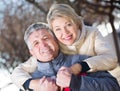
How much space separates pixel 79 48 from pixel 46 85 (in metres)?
0.16

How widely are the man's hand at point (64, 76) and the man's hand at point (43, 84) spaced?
0.08 ft

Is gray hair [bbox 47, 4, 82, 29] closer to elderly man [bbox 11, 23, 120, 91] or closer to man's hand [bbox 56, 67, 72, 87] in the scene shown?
elderly man [bbox 11, 23, 120, 91]

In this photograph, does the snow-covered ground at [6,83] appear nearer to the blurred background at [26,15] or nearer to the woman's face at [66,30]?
the woman's face at [66,30]

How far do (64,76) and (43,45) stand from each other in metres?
0.13

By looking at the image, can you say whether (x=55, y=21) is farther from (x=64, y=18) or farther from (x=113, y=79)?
(x=113, y=79)

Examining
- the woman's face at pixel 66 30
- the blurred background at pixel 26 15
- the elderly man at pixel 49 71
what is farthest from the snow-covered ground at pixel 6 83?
the blurred background at pixel 26 15

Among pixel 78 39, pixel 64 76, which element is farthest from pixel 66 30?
pixel 64 76

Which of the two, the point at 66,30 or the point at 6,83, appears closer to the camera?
the point at 66,30

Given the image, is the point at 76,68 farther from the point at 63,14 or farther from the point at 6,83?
the point at 6,83

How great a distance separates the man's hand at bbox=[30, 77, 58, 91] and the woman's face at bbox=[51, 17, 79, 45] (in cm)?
13

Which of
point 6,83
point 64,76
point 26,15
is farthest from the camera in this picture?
point 26,15

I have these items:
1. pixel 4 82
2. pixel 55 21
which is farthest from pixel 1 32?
pixel 55 21

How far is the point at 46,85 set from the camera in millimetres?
1102

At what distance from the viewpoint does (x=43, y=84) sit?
111 centimetres
